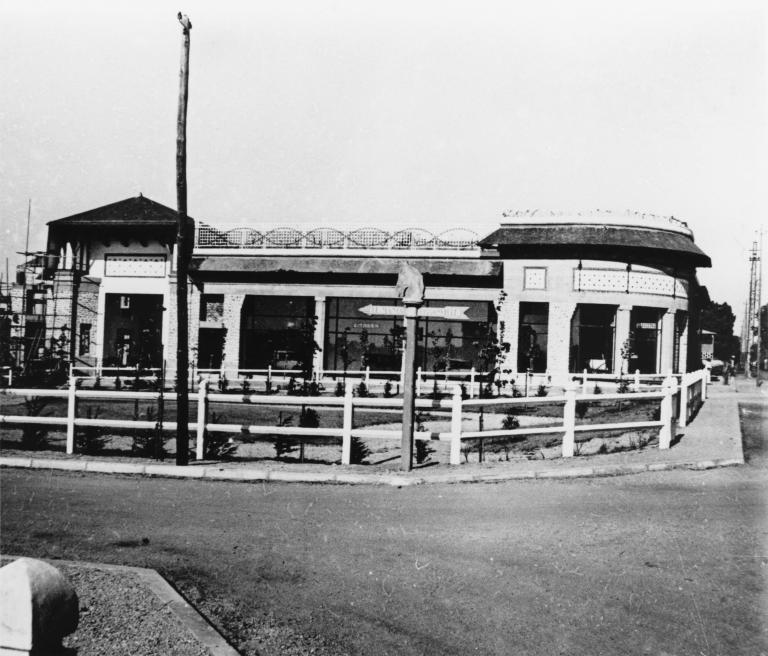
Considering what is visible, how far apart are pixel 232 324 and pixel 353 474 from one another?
83.0 feet

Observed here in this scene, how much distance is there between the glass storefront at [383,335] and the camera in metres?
32.8

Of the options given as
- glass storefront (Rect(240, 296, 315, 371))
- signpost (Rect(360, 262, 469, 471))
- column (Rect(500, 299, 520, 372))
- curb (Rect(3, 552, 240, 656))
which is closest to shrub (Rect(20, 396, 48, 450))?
signpost (Rect(360, 262, 469, 471))

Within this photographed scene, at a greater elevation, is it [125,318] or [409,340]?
[125,318]

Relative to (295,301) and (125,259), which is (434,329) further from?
(125,259)

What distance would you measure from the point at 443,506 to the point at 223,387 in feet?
64.1

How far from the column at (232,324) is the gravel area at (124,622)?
28.9m

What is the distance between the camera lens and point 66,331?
119 ft

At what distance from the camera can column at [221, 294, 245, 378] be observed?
34.0 m

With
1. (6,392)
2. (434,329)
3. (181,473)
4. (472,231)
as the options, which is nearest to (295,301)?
(434,329)

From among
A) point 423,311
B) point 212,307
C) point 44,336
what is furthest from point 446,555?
point 44,336

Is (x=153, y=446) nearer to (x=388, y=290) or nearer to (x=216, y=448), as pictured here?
(x=216, y=448)

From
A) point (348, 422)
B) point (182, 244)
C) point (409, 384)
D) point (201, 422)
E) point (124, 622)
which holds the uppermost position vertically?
point (182, 244)

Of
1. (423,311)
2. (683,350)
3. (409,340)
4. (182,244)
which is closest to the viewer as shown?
(409,340)

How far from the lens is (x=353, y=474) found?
9.91 meters
